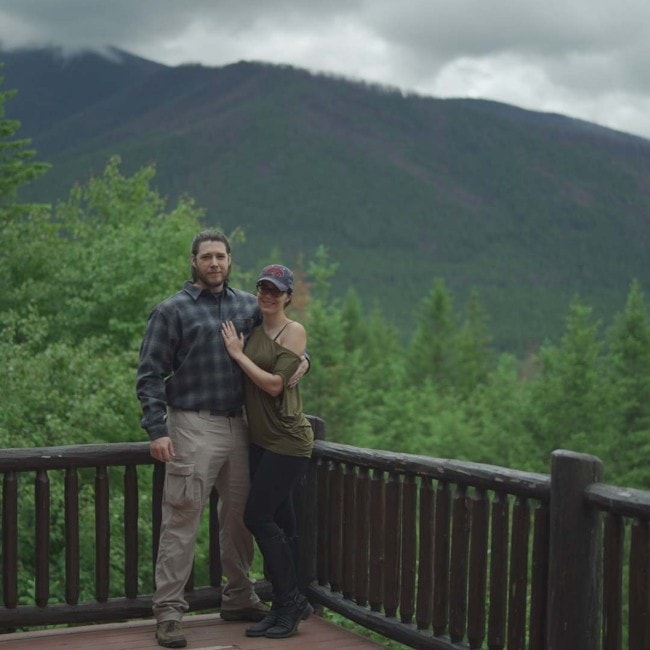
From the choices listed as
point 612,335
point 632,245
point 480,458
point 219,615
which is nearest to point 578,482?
point 219,615

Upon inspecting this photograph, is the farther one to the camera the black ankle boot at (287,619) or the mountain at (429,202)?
the mountain at (429,202)

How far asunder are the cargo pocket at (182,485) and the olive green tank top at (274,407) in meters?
0.32

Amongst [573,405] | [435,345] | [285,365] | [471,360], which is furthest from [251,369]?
[471,360]

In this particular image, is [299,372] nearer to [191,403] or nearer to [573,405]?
[191,403]

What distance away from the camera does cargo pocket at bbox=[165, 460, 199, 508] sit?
459 centimetres

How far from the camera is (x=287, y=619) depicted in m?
4.84

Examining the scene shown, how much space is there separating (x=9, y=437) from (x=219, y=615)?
11.6 m

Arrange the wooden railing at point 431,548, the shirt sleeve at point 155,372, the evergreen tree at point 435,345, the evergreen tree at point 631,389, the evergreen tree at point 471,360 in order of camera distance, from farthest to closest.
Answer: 1. the evergreen tree at point 435,345
2. the evergreen tree at point 471,360
3. the evergreen tree at point 631,389
4. the shirt sleeve at point 155,372
5. the wooden railing at point 431,548

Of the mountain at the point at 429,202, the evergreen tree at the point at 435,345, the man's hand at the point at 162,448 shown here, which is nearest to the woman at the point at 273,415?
the man's hand at the point at 162,448

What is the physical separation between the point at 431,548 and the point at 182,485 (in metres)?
1.08

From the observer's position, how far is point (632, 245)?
16162cm

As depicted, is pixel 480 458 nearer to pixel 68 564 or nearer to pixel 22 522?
pixel 22 522

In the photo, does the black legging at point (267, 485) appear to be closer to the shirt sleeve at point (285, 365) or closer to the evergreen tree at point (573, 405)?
the shirt sleeve at point (285, 365)

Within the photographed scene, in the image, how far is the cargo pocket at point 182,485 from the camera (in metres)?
4.59
